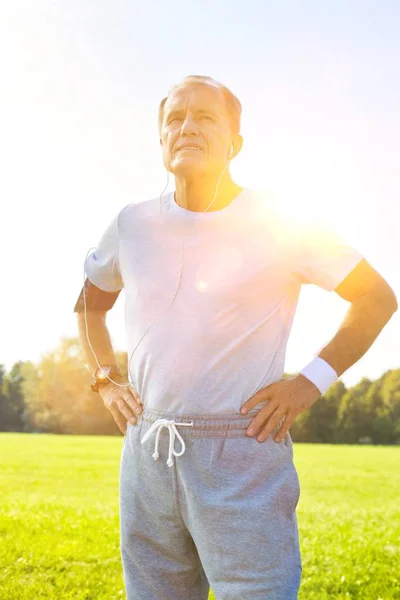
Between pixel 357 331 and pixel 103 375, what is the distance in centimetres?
129

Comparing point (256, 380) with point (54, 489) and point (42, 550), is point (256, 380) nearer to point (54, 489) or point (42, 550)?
point (42, 550)

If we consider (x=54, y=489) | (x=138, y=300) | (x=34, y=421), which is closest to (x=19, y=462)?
(x=54, y=489)

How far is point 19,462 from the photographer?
26391 millimetres

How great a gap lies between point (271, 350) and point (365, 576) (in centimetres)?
520

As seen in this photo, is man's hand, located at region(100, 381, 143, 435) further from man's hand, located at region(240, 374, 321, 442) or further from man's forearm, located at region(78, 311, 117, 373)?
man's hand, located at region(240, 374, 321, 442)

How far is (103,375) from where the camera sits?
11.2 feet

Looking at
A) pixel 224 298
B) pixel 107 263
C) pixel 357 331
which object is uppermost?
pixel 107 263

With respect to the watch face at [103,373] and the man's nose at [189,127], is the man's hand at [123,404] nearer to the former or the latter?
the watch face at [103,373]

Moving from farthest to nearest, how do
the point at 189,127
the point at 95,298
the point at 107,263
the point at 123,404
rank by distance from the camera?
the point at 95,298
the point at 107,263
the point at 123,404
the point at 189,127

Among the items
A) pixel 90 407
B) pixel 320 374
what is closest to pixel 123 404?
pixel 320 374

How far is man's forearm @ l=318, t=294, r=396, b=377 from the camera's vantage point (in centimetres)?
278

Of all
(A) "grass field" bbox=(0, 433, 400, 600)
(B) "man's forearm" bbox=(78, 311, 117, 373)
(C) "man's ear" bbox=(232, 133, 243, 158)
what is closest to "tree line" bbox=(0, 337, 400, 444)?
(A) "grass field" bbox=(0, 433, 400, 600)

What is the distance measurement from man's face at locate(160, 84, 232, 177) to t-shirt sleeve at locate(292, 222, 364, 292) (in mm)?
498

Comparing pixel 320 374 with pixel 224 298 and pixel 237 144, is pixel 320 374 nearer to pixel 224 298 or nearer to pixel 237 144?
pixel 224 298
